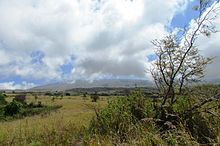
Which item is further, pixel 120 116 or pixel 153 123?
pixel 120 116

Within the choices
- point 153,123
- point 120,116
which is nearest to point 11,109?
point 120,116

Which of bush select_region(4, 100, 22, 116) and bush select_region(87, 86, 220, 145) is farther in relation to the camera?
bush select_region(4, 100, 22, 116)

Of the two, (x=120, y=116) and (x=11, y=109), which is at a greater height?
(x=120, y=116)

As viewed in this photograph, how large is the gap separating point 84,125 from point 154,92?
2423mm

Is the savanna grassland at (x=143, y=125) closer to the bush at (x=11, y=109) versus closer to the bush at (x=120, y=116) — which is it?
the bush at (x=120, y=116)

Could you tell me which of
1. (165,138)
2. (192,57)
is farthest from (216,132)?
(192,57)

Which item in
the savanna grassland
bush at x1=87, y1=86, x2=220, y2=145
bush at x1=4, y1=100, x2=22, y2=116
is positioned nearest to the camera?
bush at x1=87, y1=86, x2=220, y2=145

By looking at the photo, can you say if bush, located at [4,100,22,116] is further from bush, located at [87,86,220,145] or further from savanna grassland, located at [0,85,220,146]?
bush, located at [87,86,220,145]

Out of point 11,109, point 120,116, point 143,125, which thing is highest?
point 120,116

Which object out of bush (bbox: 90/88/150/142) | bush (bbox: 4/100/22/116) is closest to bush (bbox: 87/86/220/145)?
bush (bbox: 90/88/150/142)

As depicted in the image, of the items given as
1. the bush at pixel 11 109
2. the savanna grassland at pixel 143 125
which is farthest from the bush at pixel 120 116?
the bush at pixel 11 109

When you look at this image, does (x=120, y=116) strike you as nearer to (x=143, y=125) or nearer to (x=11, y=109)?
(x=143, y=125)

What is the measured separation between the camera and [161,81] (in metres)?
11.8

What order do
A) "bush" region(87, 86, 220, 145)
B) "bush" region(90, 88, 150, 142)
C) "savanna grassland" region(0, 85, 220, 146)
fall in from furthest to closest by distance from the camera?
"bush" region(90, 88, 150, 142)
"savanna grassland" region(0, 85, 220, 146)
"bush" region(87, 86, 220, 145)
